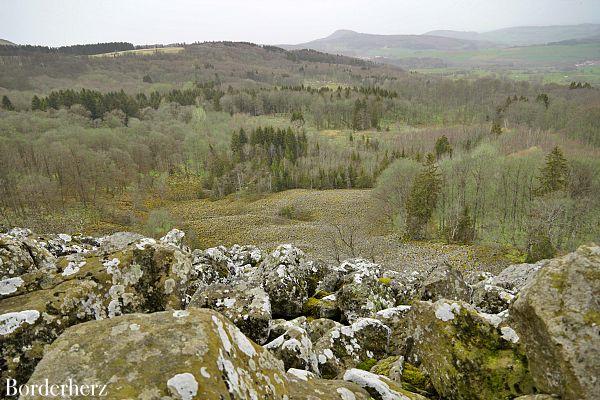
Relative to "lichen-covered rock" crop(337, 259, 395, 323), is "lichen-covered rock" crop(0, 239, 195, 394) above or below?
above

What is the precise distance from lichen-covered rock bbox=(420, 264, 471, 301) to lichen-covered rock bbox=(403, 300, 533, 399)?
563 centimetres

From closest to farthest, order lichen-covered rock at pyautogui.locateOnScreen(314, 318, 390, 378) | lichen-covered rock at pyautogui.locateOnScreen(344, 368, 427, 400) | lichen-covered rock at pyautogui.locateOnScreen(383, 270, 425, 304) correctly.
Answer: lichen-covered rock at pyautogui.locateOnScreen(344, 368, 427, 400), lichen-covered rock at pyautogui.locateOnScreen(314, 318, 390, 378), lichen-covered rock at pyautogui.locateOnScreen(383, 270, 425, 304)

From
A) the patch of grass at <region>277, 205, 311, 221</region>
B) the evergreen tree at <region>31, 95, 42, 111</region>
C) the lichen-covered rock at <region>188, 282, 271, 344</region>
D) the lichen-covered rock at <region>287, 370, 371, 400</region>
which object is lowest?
the patch of grass at <region>277, 205, 311, 221</region>

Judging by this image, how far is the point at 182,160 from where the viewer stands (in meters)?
104

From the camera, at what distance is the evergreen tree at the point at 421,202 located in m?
57.8

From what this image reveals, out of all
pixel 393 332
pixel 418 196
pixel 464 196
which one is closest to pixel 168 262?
pixel 393 332

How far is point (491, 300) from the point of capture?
13188 mm

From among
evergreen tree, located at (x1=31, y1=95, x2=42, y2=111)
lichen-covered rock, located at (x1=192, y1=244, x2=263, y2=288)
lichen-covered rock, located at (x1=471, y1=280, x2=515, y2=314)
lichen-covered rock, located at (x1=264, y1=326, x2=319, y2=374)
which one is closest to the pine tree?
lichen-covered rock, located at (x1=471, y1=280, x2=515, y2=314)

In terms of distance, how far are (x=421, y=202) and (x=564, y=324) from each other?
179 feet

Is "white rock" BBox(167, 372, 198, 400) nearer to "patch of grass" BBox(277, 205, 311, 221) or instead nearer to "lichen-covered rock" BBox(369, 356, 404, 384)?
"lichen-covered rock" BBox(369, 356, 404, 384)

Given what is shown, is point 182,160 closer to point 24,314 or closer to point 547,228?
point 547,228

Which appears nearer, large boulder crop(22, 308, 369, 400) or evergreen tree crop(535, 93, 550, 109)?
large boulder crop(22, 308, 369, 400)

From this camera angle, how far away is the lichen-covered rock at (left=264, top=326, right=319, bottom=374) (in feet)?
28.5

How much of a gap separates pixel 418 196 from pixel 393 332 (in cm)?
4962
